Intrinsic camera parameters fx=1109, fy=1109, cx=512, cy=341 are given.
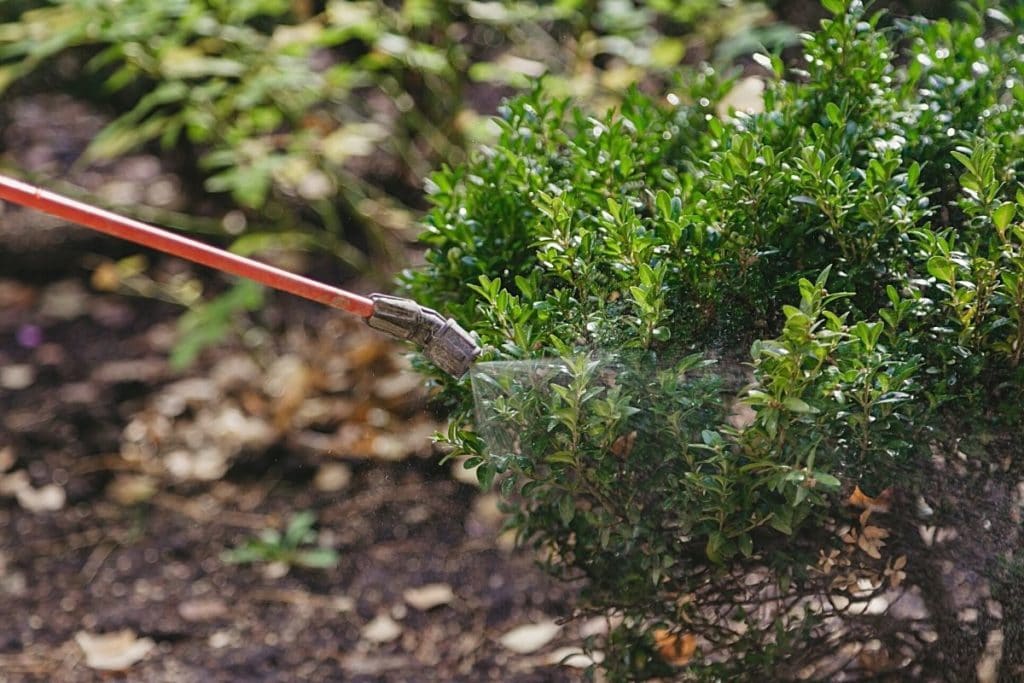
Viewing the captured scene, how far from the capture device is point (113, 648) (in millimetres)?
2623

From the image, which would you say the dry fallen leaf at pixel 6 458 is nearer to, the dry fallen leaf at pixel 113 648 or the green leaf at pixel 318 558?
the dry fallen leaf at pixel 113 648

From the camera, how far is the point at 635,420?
158 centimetres

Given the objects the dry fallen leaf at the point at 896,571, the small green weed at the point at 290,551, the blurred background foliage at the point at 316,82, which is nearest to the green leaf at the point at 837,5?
the blurred background foliage at the point at 316,82

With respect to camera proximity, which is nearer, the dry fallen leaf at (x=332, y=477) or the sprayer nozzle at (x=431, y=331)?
the sprayer nozzle at (x=431, y=331)

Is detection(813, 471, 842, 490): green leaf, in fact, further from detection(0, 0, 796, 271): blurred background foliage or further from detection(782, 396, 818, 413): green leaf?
detection(0, 0, 796, 271): blurred background foliage

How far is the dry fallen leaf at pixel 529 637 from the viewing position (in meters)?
2.48

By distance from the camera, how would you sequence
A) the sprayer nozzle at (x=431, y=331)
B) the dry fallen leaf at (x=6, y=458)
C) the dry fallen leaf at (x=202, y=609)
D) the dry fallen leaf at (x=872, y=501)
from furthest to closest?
the dry fallen leaf at (x=6, y=458), the dry fallen leaf at (x=202, y=609), the dry fallen leaf at (x=872, y=501), the sprayer nozzle at (x=431, y=331)

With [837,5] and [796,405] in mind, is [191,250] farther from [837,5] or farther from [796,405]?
[837,5]

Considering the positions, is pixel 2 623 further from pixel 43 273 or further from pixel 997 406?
pixel 997 406

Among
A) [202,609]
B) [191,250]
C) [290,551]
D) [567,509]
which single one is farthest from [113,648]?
[567,509]

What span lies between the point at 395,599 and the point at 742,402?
4.87 ft

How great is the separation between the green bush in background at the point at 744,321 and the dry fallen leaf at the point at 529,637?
0.56 metres

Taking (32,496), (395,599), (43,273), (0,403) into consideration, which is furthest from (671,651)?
(43,273)

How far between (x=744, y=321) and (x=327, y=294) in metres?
0.62
